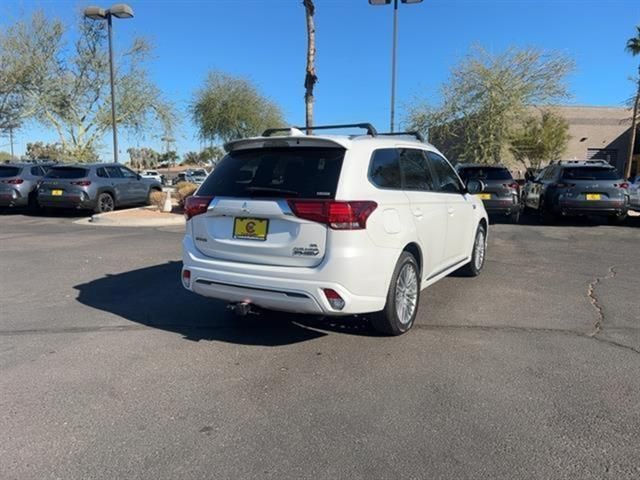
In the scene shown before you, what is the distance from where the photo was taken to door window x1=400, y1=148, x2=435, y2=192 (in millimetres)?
5012

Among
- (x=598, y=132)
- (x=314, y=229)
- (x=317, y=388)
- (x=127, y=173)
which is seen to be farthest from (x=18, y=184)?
(x=598, y=132)

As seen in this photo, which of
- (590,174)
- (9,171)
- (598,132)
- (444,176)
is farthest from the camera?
(598,132)

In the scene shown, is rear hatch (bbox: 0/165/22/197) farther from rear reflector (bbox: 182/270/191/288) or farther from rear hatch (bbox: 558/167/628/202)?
rear hatch (bbox: 558/167/628/202)

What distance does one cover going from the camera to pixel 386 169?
4.66 metres

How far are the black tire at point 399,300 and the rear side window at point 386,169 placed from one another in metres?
0.64

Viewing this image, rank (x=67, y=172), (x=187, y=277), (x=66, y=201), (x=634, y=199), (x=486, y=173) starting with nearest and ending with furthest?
(x=187, y=277) → (x=486, y=173) → (x=634, y=199) → (x=66, y=201) → (x=67, y=172)

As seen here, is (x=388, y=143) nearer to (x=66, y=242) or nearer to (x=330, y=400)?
(x=330, y=400)

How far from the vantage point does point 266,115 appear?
37.8m

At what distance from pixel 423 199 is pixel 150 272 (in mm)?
4406

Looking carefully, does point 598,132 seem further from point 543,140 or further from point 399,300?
point 399,300

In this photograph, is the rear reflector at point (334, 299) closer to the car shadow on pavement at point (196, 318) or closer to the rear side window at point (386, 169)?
the car shadow on pavement at point (196, 318)

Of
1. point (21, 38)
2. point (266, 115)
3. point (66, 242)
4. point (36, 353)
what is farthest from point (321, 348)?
point (266, 115)

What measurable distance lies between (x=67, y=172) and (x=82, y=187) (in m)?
0.72

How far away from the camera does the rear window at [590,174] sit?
1291cm
